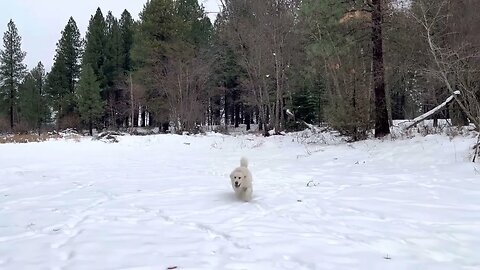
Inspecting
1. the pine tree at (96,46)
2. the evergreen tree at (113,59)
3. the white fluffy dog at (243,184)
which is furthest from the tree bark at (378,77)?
the evergreen tree at (113,59)

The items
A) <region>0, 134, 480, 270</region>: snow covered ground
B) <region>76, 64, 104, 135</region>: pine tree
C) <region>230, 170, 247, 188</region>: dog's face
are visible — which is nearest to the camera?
<region>0, 134, 480, 270</region>: snow covered ground

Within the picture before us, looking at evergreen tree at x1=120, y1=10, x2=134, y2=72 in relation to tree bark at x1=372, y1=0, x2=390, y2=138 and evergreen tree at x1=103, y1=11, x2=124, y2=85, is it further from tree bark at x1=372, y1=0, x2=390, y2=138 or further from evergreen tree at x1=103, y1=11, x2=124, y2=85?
tree bark at x1=372, y1=0, x2=390, y2=138

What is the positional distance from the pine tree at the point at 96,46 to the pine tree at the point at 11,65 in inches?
343

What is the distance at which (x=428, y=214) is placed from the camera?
4.76 m

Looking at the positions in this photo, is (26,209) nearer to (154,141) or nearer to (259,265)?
(259,265)

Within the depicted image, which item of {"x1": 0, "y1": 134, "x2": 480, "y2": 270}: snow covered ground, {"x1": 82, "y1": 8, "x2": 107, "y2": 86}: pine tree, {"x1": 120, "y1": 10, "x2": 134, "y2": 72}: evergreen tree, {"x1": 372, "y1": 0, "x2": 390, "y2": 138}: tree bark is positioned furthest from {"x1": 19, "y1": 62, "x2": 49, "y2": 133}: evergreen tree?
{"x1": 372, "y1": 0, "x2": 390, "y2": 138}: tree bark

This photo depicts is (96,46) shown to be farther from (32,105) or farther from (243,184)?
(243,184)

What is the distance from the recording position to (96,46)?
140 feet

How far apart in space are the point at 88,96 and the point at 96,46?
650 cm

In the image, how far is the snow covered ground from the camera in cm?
339

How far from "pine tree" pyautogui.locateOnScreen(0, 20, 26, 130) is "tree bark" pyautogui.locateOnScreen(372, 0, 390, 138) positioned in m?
Answer: 42.9

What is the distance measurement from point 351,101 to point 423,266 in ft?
35.5

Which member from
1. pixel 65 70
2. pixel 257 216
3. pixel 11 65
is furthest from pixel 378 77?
pixel 11 65

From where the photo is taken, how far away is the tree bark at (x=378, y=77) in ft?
42.7
